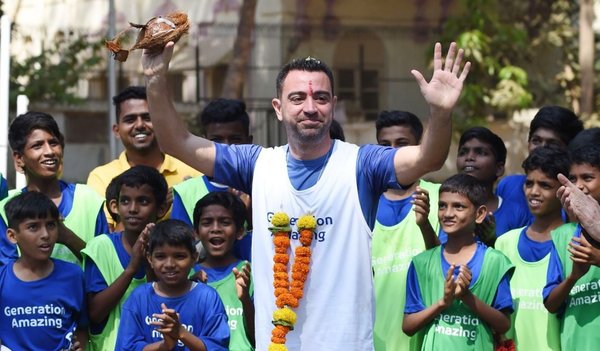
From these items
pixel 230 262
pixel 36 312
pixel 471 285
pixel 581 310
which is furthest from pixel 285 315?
pixel 581 310

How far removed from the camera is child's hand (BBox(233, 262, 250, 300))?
6336 mm

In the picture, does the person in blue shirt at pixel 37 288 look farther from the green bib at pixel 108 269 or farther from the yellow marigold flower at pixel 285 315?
the yellow marigold flower at pixel 285 315

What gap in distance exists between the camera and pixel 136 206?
6.80m

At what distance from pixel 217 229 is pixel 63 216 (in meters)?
0.92

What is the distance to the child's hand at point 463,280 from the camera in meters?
6.25

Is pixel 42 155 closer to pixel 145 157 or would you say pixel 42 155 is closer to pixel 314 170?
pixel 145 157

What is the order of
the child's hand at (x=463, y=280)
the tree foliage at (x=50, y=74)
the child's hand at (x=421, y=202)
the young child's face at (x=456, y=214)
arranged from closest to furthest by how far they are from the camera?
the child's hand at (x=463, y=280) → the child's hand at (x=421, y=202) → the young child's face at (x=456, y=214) → the tree foliage at (x=50, y=74)

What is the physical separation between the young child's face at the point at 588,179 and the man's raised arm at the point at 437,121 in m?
1.89

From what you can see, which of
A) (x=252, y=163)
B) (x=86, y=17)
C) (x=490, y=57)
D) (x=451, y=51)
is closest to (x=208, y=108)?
(x=252, y=163)

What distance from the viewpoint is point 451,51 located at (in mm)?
4871

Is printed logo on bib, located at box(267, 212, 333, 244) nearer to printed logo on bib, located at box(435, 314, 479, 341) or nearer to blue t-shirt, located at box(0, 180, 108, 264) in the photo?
printed logo on bib, located at box(435, 314, 479, 341)

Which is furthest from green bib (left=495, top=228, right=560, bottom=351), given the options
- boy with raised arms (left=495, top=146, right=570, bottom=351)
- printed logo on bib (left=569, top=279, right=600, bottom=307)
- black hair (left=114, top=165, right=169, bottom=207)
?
black hair (left=114, top=165, right=169, bottom=207)

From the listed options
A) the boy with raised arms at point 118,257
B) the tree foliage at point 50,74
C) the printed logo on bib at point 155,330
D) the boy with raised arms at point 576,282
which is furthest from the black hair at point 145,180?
the tree foliage at point 50,74

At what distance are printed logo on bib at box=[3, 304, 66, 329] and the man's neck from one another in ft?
4.23
